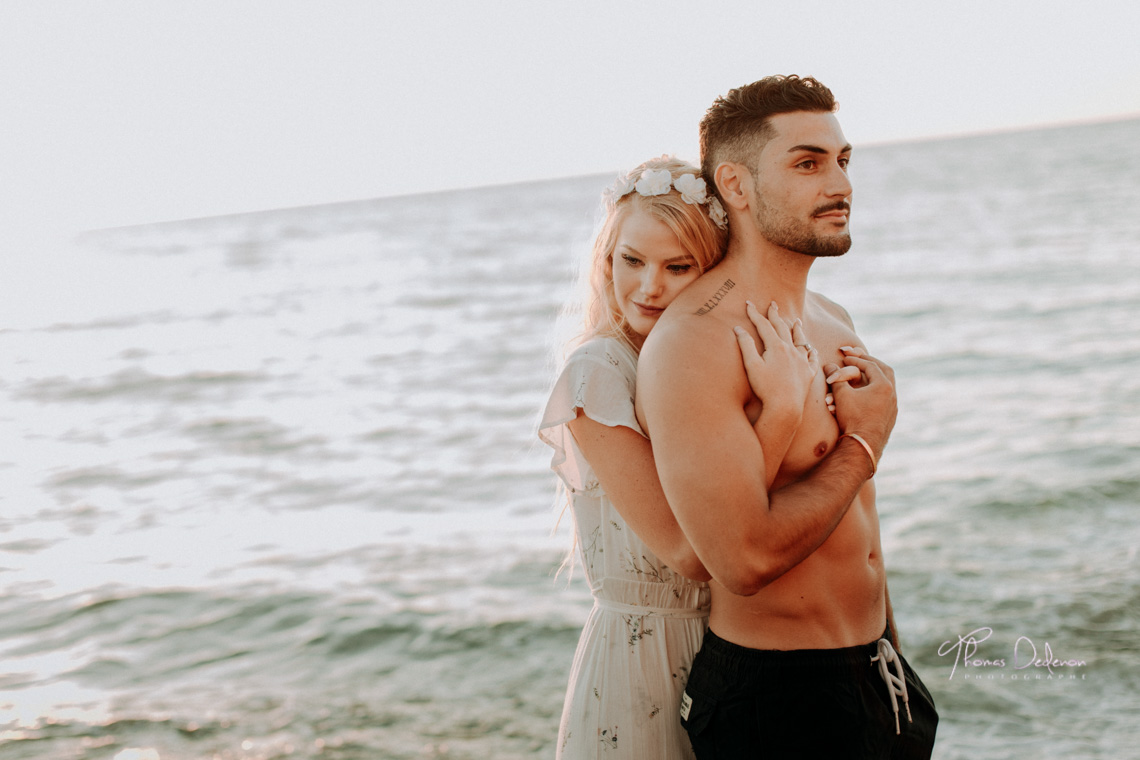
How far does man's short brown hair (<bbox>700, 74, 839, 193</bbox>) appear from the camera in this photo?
7.91ft

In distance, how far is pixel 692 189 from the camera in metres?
2.57

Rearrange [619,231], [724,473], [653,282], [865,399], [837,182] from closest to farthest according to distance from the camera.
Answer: [724,473]
[837,182]
[865,399]
[653,282]
[619,231]

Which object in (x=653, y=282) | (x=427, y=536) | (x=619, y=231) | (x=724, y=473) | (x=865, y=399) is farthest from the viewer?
(x=427, y=536)

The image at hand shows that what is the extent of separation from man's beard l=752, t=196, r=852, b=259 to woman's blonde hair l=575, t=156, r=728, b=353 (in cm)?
19

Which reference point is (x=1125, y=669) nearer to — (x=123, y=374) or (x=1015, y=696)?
(x=1015, y=696)

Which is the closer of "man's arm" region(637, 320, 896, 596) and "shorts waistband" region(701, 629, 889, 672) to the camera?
"man's arm" region(637, 320, 896, 596)

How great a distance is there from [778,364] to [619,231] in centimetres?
71

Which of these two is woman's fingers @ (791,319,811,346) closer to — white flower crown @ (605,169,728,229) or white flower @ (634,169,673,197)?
white flower crown @ (605,169,728,229)

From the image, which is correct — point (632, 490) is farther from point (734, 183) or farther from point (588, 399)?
point (734, 183)

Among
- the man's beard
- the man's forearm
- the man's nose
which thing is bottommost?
the man's forearm

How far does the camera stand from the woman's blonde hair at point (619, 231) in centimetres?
257

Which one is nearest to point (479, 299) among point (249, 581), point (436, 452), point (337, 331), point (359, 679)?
point (337, 331)

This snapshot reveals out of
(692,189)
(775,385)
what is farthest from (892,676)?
(692,189)

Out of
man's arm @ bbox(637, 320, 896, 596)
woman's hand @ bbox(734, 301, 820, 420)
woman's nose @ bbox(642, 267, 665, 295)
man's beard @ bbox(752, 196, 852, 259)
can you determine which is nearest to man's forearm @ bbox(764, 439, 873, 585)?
man's arm @ bbox(637, 320, 896, 596)
